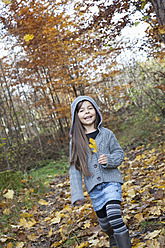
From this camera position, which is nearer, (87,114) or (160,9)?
(87,114)

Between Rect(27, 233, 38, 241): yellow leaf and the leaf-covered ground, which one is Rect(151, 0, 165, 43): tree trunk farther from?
Rect(27, 233, 38, 241): yellow leaf

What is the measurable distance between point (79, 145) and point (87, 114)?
0.34 metres

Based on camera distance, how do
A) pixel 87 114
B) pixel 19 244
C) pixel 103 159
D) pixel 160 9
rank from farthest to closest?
pixel 160 9, pixel 19 244, pixel 87 114, pixel 103 159

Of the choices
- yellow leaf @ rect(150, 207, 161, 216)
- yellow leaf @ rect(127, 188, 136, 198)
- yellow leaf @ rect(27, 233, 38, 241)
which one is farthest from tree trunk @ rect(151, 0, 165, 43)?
yellow leaf @ rect(27, 233, 38, 241)

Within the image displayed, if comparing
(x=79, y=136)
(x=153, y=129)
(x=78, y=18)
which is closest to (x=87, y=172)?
(x=79, y=136)

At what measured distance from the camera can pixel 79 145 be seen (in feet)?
7.72

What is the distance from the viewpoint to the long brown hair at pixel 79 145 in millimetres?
2254

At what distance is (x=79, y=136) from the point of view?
2410mm

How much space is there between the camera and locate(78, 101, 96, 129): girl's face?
2.41 meters

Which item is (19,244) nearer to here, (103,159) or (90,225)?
(90,225)

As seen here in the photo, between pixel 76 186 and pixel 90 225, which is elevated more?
pixel 76 186

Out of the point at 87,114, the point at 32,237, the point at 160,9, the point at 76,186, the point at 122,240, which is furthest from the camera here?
the point at 160,9

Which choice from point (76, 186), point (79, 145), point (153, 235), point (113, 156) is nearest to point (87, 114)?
point (79, 145)

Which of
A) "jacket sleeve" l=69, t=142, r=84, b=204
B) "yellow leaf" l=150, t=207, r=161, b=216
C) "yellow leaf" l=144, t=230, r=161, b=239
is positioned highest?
"jacket sleeve" l=69, t=142, r=84, b=204
